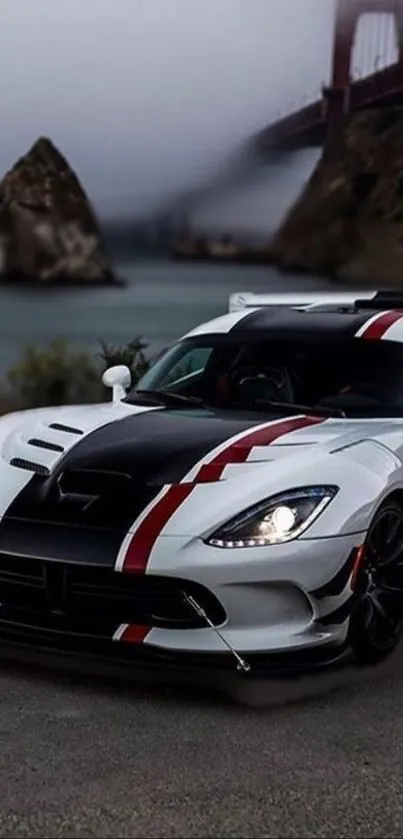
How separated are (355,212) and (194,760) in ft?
22.6

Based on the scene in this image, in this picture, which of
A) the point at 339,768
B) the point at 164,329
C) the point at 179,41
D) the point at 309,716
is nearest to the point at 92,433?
the point at 309,716

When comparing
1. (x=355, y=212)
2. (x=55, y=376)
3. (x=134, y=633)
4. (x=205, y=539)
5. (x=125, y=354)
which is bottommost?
(x=55, y=376)

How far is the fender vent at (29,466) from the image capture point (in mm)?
4195

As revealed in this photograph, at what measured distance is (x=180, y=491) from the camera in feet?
12.9

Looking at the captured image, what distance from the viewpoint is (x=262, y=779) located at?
326cm

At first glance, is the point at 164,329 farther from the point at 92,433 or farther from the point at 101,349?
the point at 92,433

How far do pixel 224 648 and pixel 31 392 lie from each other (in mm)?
5777

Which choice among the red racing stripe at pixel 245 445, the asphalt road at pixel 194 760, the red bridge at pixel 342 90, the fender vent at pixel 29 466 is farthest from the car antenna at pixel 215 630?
the red bridge at pixel 342 90

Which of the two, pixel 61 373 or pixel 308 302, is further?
pixel 61 373

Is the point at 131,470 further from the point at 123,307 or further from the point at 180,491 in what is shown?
the point at 123,307

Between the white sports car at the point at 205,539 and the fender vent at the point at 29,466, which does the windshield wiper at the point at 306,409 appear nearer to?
the white sports car at the point at 205,539

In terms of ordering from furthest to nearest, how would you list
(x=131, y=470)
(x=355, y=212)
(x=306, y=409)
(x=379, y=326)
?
(x=355, y=212), (x=379, y=326), (x=306, y=409), (x=131, y=470)

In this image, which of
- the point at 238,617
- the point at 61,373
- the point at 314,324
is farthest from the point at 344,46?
the point at 238,617

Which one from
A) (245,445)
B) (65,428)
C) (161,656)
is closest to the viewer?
(161,656)
